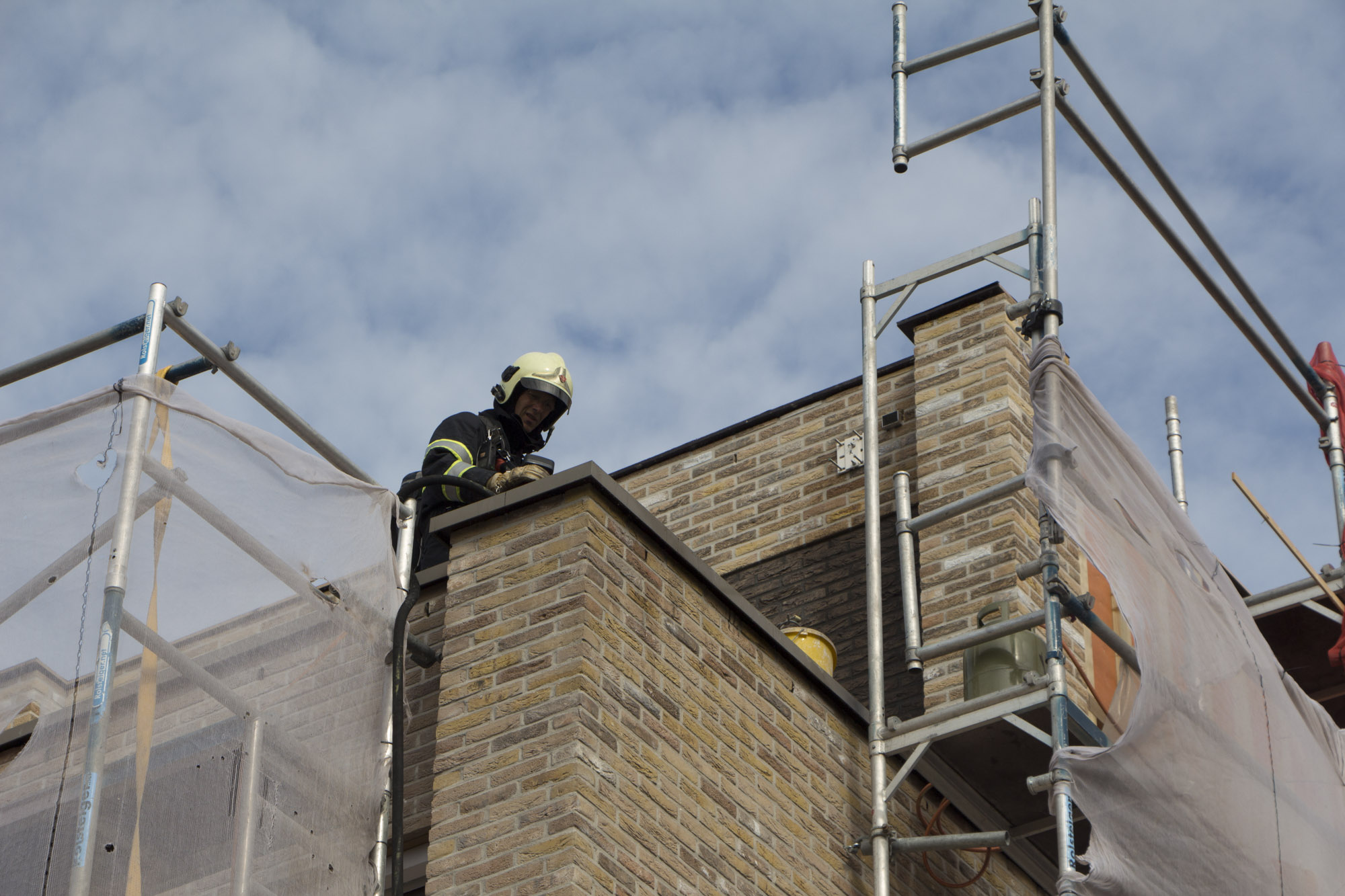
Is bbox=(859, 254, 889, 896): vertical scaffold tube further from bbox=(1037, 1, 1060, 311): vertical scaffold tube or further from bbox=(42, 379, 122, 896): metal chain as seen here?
bbox=(42, 379, 122, 896): metal chain

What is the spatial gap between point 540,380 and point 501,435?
1.32 feet

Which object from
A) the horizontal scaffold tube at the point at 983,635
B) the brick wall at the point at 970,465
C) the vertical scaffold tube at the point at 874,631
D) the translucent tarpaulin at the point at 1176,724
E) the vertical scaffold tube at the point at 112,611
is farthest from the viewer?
the brick wall at the point at 970,465

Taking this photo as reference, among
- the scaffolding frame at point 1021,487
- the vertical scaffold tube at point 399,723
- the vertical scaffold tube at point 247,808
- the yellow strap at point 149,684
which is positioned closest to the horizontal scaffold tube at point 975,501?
the scaffolding frame at point 1021,487

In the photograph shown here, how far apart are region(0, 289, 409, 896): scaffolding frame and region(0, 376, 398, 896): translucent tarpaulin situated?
0.4 inches

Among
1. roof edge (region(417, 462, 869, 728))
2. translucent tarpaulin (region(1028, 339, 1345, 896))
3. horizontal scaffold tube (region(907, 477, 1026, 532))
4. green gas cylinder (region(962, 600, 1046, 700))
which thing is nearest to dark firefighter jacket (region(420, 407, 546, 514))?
roof edge (region(417, 462, 869, 728))

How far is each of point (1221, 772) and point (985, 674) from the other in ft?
4.98

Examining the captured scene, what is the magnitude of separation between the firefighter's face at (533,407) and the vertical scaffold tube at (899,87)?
2353mm

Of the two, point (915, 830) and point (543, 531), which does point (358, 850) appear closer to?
point (543, 531)

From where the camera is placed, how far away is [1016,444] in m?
10.6

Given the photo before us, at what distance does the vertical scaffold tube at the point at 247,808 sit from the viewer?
6188mm

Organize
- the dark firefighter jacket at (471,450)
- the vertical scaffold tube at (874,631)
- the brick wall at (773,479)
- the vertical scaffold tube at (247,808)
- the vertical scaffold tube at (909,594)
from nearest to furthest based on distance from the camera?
1. the vertical scaffold tube at (247,808)
2. the vertical scaffold tube at (874,631)
3. the vertical scaffold tube at (909,594)
4. the dark firefighter jacket at (471,450)
5. the brick wall at (773,479)

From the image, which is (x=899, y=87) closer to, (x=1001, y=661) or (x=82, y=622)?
(x=1001, y=661)

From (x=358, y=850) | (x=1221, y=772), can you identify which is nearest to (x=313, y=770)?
(x=358, y=850)

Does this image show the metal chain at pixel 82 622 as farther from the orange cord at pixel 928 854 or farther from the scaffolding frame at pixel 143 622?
the orange cord at pixel 928 854
